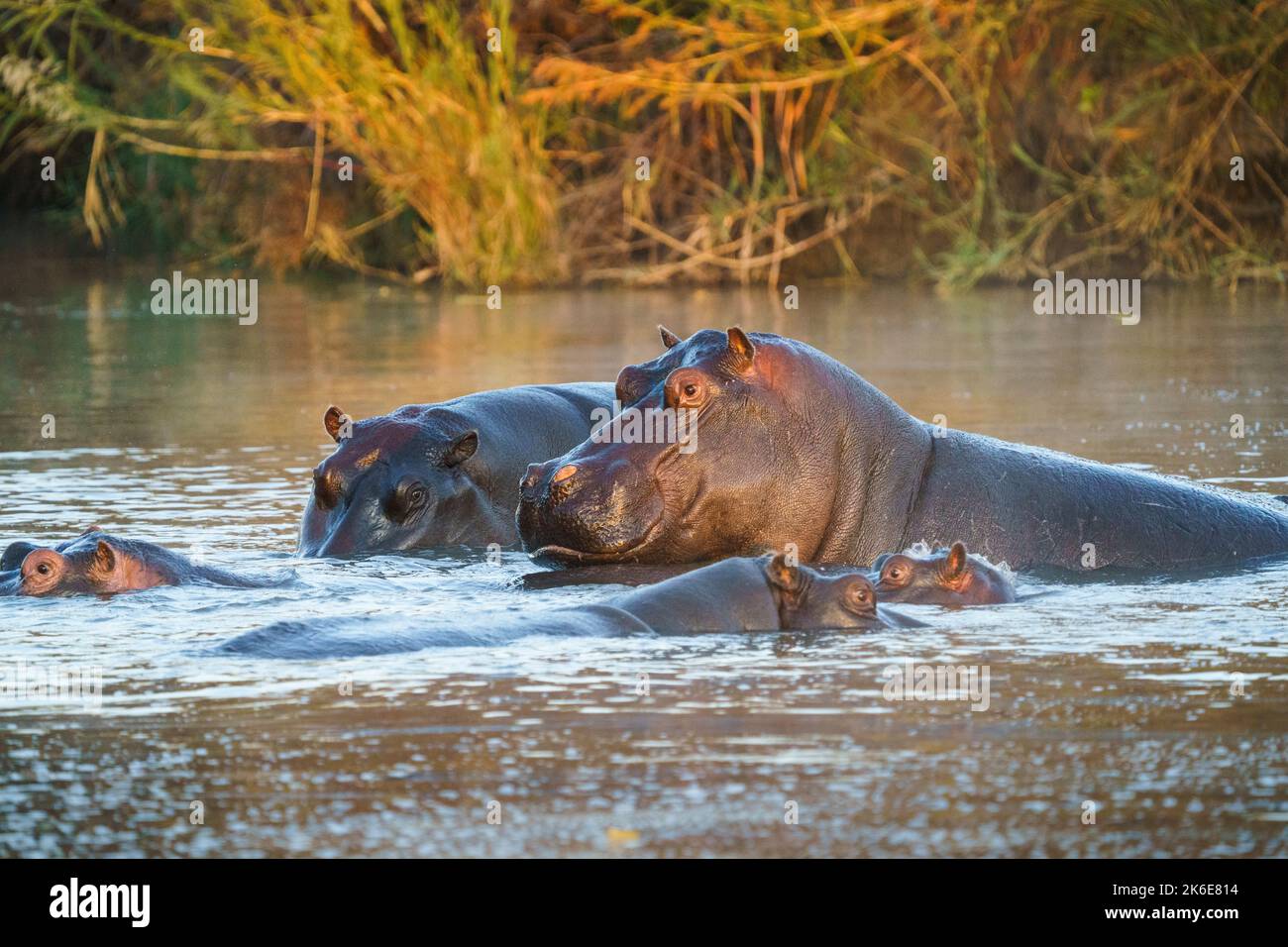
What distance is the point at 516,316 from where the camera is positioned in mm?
17359

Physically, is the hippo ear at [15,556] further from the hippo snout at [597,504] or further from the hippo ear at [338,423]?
the hippo snout at [597,504]

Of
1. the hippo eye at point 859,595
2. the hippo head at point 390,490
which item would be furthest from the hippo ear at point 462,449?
the hippo eye at point 859,595

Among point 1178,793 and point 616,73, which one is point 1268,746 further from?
point 616,73

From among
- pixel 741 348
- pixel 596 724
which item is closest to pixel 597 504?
pixel 741 348

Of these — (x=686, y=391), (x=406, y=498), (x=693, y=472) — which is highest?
(x=686, y=391)

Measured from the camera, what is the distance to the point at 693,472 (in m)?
5.87

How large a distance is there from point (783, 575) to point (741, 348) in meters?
0.91

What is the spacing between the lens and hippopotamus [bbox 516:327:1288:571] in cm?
584

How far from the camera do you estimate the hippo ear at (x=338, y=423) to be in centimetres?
692

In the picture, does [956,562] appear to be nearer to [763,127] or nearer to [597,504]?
[597,504]

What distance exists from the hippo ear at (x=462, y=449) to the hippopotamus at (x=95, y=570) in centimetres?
94
